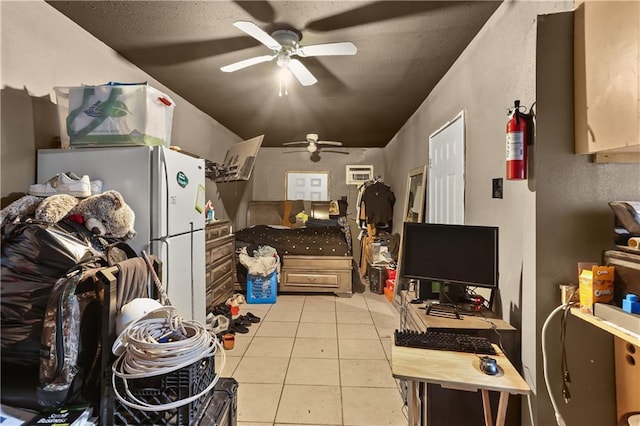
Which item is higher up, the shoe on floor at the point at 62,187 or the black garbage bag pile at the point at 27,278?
the shoe on floor at the point at 62,187

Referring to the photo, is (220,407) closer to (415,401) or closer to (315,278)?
(415,401)

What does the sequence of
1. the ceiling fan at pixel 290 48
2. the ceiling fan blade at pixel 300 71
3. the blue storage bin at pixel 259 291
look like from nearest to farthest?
the ceiling fan at pixel 290 48 → the ceiling fan blade at pixel 300 71 → the blue storage bin at pixel 259 291

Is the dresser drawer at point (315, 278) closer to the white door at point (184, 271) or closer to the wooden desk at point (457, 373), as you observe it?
the white door at point (184, 271)

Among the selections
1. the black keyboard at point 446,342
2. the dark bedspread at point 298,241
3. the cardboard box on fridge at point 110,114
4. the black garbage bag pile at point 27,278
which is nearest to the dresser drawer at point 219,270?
the dark bedspread at point 298,241

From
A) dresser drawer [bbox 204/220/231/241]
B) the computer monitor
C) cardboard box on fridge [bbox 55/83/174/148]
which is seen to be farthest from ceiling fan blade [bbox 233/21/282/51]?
dresser drawer [bbox 204/220/231/241]

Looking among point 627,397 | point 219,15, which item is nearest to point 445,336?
point 627,397

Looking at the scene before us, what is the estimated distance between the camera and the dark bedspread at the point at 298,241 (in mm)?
4527

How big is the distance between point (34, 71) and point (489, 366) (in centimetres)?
284

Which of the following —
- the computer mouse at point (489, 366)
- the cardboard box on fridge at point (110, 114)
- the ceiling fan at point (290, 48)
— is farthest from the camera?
the ceiling fan at point (290, 48)

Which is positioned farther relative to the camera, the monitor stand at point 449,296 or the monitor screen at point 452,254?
the monitor stand at point 449,296

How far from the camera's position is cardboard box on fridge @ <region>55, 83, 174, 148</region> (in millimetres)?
1870

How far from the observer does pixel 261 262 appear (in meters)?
4.13

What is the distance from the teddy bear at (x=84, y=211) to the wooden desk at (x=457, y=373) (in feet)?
5.12

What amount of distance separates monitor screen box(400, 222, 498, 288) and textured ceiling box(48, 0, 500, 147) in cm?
138
